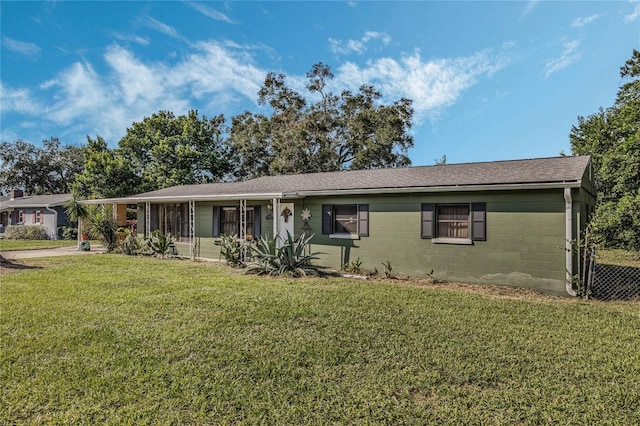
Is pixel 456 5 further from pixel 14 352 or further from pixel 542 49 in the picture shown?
pixel 14 352

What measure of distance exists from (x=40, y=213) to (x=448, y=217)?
29627 mm

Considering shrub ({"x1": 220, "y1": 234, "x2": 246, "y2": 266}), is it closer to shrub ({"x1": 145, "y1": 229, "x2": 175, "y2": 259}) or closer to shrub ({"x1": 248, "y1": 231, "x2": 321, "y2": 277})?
shrub ({"x1": 248, "y1": 231, "x2": 321, "y2": 277})

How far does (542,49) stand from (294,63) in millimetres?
18250

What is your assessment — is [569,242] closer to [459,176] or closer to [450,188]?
[450,188]

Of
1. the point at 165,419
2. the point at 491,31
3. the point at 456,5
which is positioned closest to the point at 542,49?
the point at 491,31

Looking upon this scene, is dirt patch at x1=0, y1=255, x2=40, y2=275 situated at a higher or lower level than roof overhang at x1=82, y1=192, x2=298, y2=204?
lower

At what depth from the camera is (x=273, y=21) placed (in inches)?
607

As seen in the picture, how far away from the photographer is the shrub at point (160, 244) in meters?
13.4

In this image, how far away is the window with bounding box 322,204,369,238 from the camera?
33.5 ft

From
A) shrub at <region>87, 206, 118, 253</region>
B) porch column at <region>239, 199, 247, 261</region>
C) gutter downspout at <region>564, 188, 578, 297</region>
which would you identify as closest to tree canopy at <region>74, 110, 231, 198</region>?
shrub at <region>87, 206, 118, 253</region>

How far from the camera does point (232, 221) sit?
13.1 meters

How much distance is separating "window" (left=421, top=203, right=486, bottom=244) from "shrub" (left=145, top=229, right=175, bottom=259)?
10.1 m

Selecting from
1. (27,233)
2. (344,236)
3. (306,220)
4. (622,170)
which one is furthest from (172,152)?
(622,170)

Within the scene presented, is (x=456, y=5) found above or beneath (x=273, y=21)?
beneath
